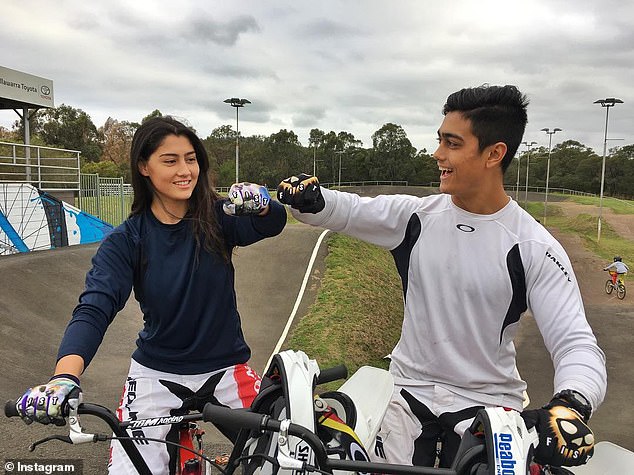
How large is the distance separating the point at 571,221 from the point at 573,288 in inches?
2115

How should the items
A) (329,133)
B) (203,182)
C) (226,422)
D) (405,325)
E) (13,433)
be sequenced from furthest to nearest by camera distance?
(329,133) < (13,433) < (203,182) < (405,325) < (226,422)

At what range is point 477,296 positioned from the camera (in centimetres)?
246

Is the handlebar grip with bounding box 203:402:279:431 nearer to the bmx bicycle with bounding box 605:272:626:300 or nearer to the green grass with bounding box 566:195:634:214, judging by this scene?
the bmx bicycle with bounding box 605:272:626:300

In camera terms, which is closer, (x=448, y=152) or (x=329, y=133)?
(x=448, y=152)

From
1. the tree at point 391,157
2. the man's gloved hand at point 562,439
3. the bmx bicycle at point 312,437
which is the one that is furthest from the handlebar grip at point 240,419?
the tree at point 391,157

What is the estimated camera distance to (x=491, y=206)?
261cm

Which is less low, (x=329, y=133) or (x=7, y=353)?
(x=329, y=133)

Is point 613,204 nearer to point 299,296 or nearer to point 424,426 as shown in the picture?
point 299,296

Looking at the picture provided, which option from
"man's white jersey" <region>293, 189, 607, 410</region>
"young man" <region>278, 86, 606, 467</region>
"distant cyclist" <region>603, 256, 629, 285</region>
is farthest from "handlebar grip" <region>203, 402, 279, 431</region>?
"distant cyclist" <region>603, 256, 629, 285</region>

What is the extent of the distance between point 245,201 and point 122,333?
8727 mm

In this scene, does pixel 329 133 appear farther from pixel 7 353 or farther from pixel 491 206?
pixel 491 206

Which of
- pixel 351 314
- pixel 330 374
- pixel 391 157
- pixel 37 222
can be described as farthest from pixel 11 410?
pixel 391 157

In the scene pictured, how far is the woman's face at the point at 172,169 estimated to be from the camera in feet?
9.08

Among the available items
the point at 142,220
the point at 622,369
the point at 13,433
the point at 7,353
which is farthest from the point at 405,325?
the point at 622,369
